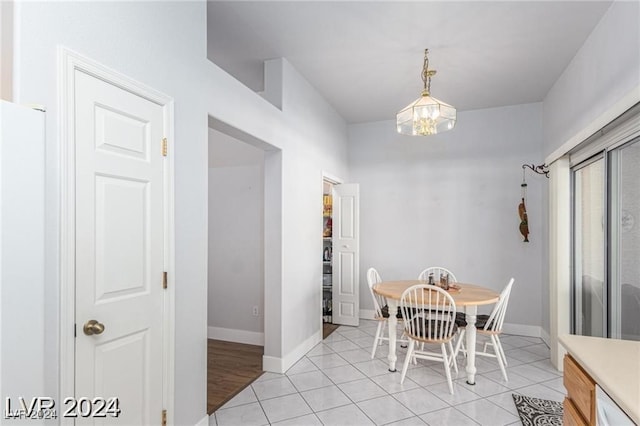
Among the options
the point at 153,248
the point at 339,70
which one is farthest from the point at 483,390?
the point at 339,70

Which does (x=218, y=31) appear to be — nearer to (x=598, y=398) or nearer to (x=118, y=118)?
(x=118, y=118)

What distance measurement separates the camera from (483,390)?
9.60ft

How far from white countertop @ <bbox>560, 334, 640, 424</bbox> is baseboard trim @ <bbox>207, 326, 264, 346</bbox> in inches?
128

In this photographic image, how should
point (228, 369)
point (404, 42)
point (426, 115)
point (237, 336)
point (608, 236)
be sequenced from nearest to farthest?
1. point (608, 236)
2. point (426, 115)
3. point (404, 42)
4. point (228, 369)
5. point (237, 336)

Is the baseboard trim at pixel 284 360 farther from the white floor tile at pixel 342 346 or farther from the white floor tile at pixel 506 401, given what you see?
the white floor tile at pixel 506 401

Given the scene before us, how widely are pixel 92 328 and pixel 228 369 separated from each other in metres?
2.12

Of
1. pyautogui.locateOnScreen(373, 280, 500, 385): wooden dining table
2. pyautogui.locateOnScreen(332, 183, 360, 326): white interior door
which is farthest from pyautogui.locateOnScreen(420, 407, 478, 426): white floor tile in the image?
pyautogui.locateOnScreen(332, 183, 360, 326): white interior door

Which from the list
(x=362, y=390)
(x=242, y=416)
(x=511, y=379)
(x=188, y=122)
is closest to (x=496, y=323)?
(x=511, y=379)

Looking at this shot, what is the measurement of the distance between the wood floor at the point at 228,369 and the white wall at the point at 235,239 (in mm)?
222

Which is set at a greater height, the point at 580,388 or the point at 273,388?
the point at 580,388

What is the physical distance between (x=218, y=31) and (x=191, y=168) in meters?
1.37

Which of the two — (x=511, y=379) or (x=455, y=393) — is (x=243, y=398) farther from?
(x=511, y=379)

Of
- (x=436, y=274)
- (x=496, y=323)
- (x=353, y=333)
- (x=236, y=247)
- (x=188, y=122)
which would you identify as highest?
(x=188, y=122)

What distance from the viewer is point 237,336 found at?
4211mm
